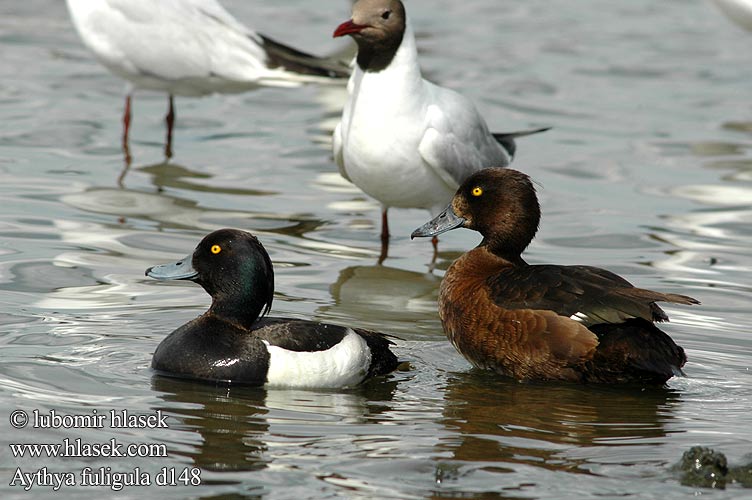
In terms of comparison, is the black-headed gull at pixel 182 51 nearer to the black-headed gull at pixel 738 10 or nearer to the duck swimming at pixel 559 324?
the black-headed gull at pixel 738 10

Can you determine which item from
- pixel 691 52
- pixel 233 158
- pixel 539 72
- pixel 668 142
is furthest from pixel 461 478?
pixel 691 52

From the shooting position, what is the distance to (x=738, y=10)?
15.1 m

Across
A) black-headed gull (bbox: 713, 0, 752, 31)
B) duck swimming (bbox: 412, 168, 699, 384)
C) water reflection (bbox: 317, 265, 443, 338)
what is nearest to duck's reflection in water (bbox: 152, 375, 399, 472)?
duck swimming (bbox: 412, 168, 699, 384)

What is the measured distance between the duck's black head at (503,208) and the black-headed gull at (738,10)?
7.95 m

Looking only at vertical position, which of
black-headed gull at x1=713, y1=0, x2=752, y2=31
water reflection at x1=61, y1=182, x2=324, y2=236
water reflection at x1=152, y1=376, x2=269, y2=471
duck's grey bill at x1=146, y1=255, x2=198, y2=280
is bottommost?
water reflection at x1=152, y1=376, x2=269, y2=471

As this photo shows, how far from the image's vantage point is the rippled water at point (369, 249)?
19.3 ft

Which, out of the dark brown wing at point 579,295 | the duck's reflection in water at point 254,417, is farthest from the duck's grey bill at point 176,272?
the dark brown wing at point 579,295

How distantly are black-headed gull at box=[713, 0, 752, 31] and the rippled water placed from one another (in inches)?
36.6

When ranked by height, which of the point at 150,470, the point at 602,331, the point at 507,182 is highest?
the point at 507,182

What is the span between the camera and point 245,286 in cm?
718

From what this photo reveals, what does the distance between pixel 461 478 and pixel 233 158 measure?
7.37 m

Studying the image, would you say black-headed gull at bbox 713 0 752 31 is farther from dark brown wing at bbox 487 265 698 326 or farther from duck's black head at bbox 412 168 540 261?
dark brown wing at bbox 487 265 698 326

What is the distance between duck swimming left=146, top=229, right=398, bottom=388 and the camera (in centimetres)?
693

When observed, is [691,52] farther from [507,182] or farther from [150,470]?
[150,470]
